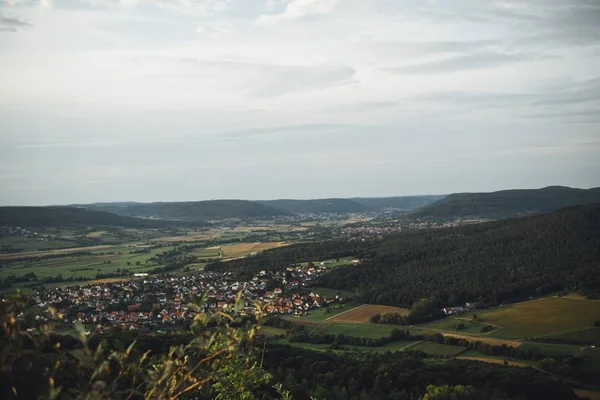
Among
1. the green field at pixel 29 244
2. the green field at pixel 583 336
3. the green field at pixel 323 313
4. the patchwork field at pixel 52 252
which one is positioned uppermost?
the green field at pixel 29 244

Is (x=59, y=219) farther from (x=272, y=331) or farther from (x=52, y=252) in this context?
(x=272, y=331)

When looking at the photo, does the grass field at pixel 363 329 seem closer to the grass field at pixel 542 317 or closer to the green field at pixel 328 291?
the grass field at pixel 542 317

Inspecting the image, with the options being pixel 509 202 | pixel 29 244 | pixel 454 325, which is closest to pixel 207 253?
pixel 29 244

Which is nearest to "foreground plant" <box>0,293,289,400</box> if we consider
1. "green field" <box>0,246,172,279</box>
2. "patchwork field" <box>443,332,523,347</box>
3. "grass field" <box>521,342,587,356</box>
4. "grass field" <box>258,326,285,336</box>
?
"grass field" <box>521,342,587,356</box>

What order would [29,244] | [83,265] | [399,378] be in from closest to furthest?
[399,378], [83,265], [29,244]

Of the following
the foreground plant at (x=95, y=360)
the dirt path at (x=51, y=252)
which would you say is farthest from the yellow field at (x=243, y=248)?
the foreground plant at (x=95, y=360)

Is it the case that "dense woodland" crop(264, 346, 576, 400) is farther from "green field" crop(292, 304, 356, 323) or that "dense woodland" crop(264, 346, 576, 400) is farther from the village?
"green field" crop(292, 304, 356, 323)
